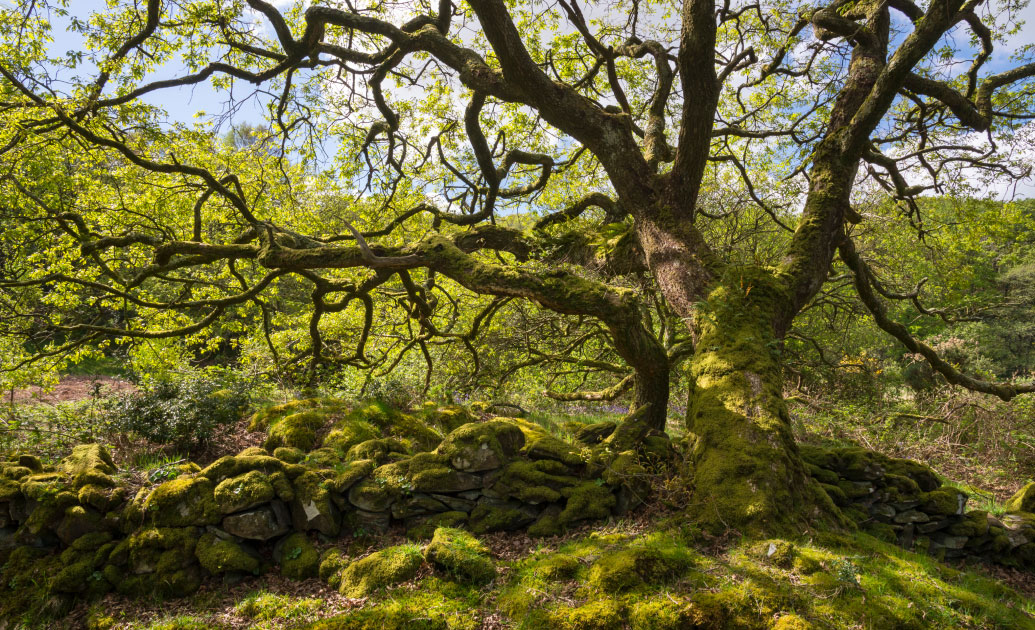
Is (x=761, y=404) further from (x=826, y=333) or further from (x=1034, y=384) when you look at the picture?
(x=826, y=333)

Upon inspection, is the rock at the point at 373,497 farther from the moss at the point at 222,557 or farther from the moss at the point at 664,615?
the moss at the point at 664,615

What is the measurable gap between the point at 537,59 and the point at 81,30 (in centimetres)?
710

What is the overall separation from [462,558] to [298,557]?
181cm

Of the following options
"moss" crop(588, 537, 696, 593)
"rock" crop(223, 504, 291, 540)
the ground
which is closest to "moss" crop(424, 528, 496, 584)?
the ground

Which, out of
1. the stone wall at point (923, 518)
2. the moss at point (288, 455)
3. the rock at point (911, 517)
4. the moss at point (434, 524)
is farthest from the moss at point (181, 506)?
the rock at point (911, 517)

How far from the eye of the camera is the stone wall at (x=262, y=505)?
14.7 ft

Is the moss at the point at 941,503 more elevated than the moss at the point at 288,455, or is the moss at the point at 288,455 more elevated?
the moss at the point at 288,455

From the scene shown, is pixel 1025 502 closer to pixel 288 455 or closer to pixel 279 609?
pixel 279 609

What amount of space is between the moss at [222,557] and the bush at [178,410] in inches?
113

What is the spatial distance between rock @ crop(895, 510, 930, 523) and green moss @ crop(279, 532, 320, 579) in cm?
607

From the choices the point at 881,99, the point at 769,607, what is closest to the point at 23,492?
the point at 769,607

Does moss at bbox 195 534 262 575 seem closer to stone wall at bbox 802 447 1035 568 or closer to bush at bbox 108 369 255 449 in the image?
bush at bbox 108 369 255 449

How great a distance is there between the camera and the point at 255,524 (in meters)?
4.70

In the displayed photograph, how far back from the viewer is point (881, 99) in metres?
5.78
